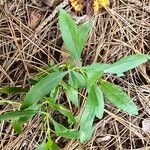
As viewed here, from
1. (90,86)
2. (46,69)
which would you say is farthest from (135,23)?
(90,86)

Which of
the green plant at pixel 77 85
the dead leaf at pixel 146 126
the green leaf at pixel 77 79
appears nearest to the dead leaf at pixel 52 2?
the green plant at pixel 77 85

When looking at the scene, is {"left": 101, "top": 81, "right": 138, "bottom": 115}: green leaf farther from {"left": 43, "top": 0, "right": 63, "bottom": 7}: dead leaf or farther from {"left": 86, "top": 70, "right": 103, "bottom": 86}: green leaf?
{"left": 43, "top": 0, "right": 63, "bottom": 7}: dead leaf

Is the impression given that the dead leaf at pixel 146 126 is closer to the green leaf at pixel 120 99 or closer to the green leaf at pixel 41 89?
the green leaf at pixel 120 99

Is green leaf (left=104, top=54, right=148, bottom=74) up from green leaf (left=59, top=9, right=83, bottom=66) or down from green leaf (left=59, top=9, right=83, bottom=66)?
down

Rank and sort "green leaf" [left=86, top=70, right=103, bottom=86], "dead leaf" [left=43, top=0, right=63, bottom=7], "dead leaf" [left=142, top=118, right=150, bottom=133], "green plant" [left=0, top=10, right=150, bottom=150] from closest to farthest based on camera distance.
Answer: "green leaf" [left=86, top=70, right=103, bottom=86], "green plant" [left=0, top=10, right=150, bottom=150], "dead leaf" [left=142, top=118, right=150, bottom=133], "dead leaf" [left=43, top=0, right=63, bottom=7]

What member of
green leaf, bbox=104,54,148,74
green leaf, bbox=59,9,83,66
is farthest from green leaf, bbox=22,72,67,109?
green leaf, bbox=104,54,148,74

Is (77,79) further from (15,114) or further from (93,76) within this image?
(15,114)
